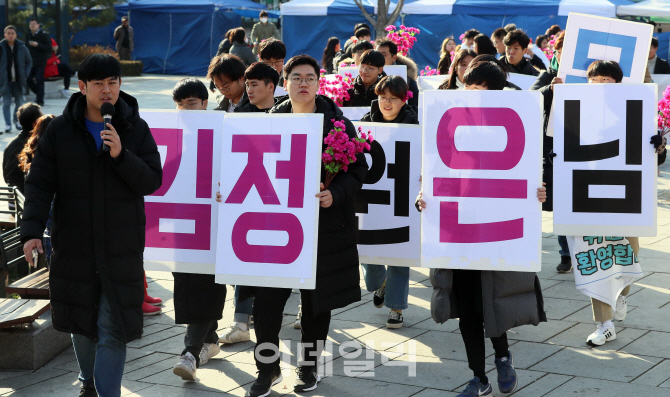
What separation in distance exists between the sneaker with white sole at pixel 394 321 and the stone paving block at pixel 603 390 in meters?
1.38

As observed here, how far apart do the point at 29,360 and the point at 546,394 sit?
3131mm

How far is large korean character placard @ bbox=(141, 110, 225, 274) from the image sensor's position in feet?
15.6

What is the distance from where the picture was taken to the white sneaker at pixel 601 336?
508 cm

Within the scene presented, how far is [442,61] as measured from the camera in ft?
32.6

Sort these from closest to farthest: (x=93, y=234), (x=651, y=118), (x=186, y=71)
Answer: (x=93, y=234)
(x=651, y=118)
(x=186, y=71)

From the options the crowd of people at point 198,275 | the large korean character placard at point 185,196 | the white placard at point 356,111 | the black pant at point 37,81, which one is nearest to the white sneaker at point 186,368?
the crowd of people at point 198,275

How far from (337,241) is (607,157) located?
1.84 m

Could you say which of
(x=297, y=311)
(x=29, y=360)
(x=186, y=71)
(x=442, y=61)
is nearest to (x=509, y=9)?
(x=186, y=71)

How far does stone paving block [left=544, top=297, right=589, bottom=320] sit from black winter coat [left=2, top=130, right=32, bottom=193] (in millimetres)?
4429

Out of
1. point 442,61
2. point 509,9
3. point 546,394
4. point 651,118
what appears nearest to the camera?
point 546,394

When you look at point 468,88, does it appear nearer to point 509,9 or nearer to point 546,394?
point 546,394

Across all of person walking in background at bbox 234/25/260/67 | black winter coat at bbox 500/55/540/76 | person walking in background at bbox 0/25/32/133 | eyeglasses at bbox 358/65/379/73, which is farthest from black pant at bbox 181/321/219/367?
person walking in background at bbox 0/25/32/133

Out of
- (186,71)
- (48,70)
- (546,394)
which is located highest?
(186,71)

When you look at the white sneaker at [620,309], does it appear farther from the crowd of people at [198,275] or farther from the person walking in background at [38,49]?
the person walking in background at [38,49]
